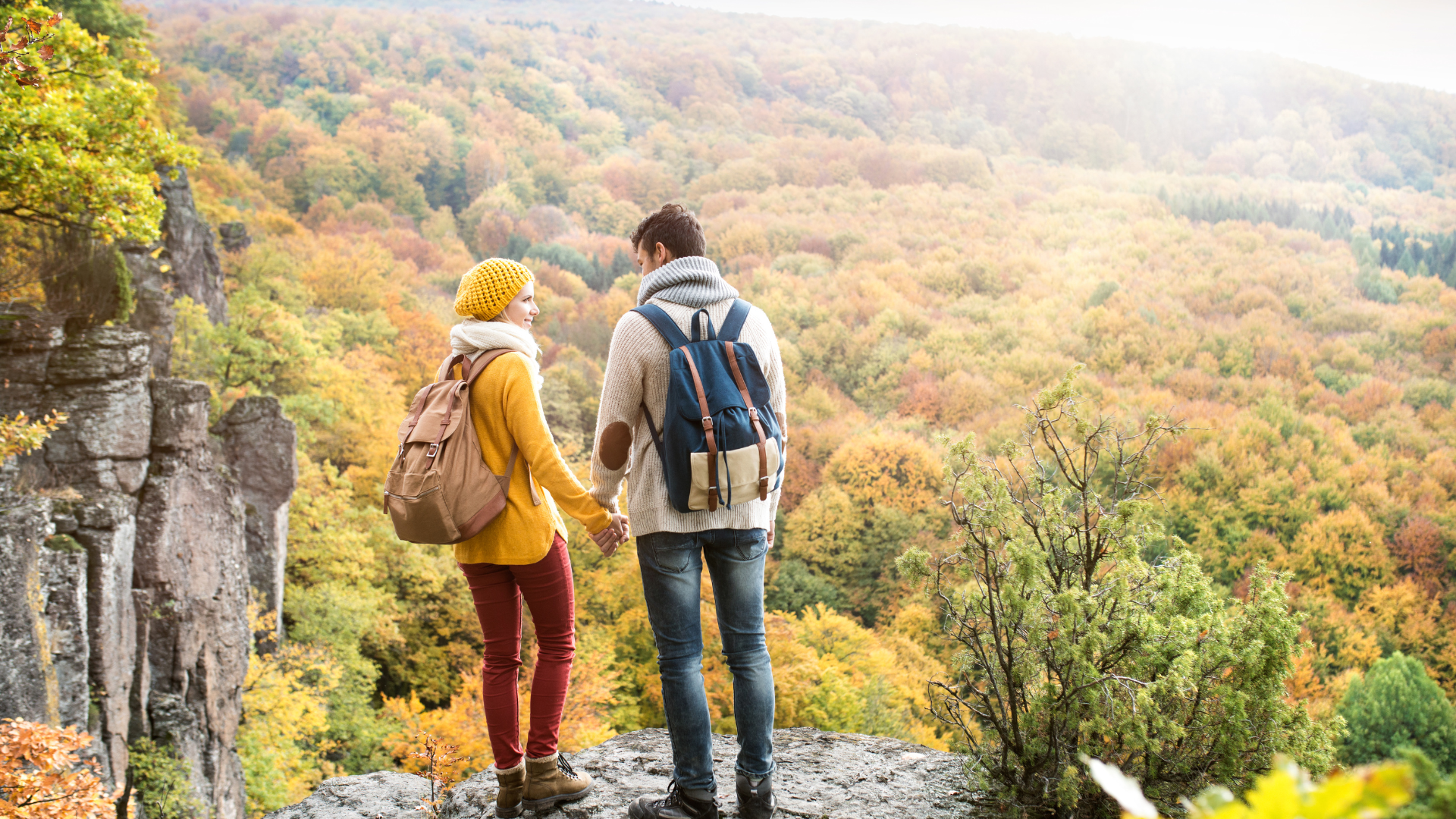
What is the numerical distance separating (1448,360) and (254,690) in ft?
167

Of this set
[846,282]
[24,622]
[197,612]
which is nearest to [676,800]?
[24,622]

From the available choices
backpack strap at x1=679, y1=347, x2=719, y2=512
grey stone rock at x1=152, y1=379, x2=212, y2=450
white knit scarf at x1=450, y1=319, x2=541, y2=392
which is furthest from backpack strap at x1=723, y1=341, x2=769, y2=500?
grey stone rock at x1=152, y1=379, x2=212, y2=450

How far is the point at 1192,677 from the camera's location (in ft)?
8.79

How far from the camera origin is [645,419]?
2559 mm

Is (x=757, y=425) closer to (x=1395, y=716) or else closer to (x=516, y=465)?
(x=516, y=465)

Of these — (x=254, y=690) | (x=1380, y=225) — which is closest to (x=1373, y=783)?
(x=254, y=690)

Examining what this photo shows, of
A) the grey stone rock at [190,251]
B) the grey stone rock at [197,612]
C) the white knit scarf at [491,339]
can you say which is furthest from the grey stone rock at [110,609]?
the grey stone rock at [190,251]

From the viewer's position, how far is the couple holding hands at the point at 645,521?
2.48 meters

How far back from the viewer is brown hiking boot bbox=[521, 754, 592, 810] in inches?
110

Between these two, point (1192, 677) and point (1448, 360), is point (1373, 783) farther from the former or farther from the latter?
point (1448, 360)

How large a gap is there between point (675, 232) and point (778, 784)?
2280 mm

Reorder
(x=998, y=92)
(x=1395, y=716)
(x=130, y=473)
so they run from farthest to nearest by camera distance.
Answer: (x=998, y=92) → (x=1395, y=716) → (x=130, y=473)

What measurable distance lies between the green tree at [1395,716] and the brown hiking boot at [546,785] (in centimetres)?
2201

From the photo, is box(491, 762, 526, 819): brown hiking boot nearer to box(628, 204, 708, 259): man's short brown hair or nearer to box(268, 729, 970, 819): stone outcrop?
box(268, 729, 970, 819): stone outcrop
